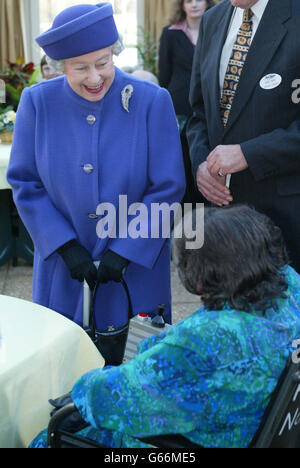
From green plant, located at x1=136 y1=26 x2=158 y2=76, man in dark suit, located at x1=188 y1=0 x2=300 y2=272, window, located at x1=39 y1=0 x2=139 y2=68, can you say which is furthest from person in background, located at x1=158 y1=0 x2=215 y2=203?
window, located at x1=39 y1=0 x2=139 y2=68

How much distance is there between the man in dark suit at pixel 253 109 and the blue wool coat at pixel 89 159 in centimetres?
18

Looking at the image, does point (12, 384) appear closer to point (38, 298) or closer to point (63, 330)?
point (63, 330)

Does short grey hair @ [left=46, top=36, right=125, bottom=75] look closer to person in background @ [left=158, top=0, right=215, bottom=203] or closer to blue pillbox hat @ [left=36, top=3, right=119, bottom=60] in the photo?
blue pillbox hat @ [left=36, top=3, right=119, bottom=60]

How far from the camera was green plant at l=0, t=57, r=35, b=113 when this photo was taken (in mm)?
4180

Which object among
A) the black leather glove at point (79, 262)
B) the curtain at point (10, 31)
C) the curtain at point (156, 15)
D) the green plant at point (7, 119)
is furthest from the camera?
the curtain at point (156, 15)

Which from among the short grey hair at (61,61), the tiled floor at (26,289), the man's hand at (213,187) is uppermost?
the short grey hair at (61,61)

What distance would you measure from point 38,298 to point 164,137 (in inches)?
27.3

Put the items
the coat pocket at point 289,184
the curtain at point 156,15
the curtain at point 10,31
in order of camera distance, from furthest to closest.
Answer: the curtain at point 156,15 → the curtain at point 10,31 → the coat pocket at point 289,184

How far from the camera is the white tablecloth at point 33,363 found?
1417mm

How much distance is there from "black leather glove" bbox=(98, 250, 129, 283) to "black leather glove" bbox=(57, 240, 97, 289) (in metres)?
0.02

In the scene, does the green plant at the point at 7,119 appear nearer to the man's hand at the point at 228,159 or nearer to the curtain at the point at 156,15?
the man's hand at the point at 228,159

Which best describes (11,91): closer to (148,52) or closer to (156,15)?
(148,52)

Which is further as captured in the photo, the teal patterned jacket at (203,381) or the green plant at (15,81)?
the green plant at (15,81)

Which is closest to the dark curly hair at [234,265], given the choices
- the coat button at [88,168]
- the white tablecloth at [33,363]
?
the white tablecloth at [33,363]
